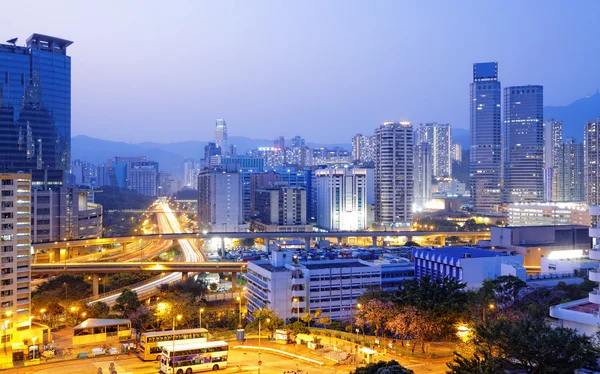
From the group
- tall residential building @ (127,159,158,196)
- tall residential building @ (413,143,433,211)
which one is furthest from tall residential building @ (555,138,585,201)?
tall residential building @ (127,159,158,196)

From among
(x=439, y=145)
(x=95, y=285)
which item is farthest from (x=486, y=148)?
(x=95, y=285)

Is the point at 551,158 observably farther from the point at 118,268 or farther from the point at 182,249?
the point at 118,268

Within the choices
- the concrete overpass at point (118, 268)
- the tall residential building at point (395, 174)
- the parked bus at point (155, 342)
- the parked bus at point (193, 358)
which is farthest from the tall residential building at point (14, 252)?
the tall residential building at point (395, 174)

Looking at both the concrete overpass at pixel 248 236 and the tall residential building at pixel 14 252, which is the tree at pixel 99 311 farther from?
the concrete overpass at pixel 248 236

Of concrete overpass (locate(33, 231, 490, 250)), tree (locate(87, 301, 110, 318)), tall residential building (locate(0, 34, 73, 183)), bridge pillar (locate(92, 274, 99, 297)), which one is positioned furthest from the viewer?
tall residential building (locate(0, 34, 73, 183))

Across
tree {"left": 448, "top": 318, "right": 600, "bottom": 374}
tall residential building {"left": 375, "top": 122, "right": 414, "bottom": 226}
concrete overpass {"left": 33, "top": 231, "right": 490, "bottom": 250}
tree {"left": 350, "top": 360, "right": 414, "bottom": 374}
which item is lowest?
concrete overpass {"left": 33, "top": 231, "right": 490, "bottom": 250}

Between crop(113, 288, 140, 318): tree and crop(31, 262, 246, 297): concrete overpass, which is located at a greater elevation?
crop(31, 262, 246, 297): concrete overpass

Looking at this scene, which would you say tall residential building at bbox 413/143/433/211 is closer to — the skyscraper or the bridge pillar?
the skyscraper
